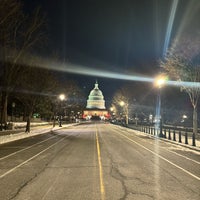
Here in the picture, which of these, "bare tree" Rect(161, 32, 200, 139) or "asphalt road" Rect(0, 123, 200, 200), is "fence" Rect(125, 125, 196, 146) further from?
"asphalt road" Rect(0, 123, 200, 200)

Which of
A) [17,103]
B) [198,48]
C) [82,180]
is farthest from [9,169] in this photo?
[17,103]

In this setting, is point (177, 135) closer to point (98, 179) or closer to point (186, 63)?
point (186, 63)

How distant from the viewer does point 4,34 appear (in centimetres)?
4281

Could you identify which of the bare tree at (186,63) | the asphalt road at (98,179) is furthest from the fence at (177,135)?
the asphalt road at (98,179)

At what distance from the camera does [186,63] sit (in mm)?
36781

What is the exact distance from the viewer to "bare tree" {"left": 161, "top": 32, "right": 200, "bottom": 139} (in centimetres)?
3441

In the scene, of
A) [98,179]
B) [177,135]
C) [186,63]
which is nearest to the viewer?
[98,179]

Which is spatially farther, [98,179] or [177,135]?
[177,135]

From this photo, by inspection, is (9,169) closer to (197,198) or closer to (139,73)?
(197,198)

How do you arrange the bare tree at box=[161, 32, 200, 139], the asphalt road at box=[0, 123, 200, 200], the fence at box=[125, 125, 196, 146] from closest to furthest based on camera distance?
the asphalt road at box=[0, 123, 200, 200], the fence at box=[125, 125, 196, 146], the bare tree at box=[161, 32, 200, 139]

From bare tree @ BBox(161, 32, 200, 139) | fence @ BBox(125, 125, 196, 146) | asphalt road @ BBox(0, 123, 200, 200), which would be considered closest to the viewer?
asphalt road @ BBox(0, 123, 200, 200)

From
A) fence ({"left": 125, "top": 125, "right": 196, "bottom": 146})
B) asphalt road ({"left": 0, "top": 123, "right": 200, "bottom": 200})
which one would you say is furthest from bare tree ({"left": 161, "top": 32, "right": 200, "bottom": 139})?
asphalt road ({"left": 0, "top": 123, "right": 200, "bottom": 200})

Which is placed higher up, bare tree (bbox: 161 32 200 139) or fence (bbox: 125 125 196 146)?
bare tree (bbox: 161 32 200 139)

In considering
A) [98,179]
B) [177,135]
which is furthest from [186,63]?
[98,179]
